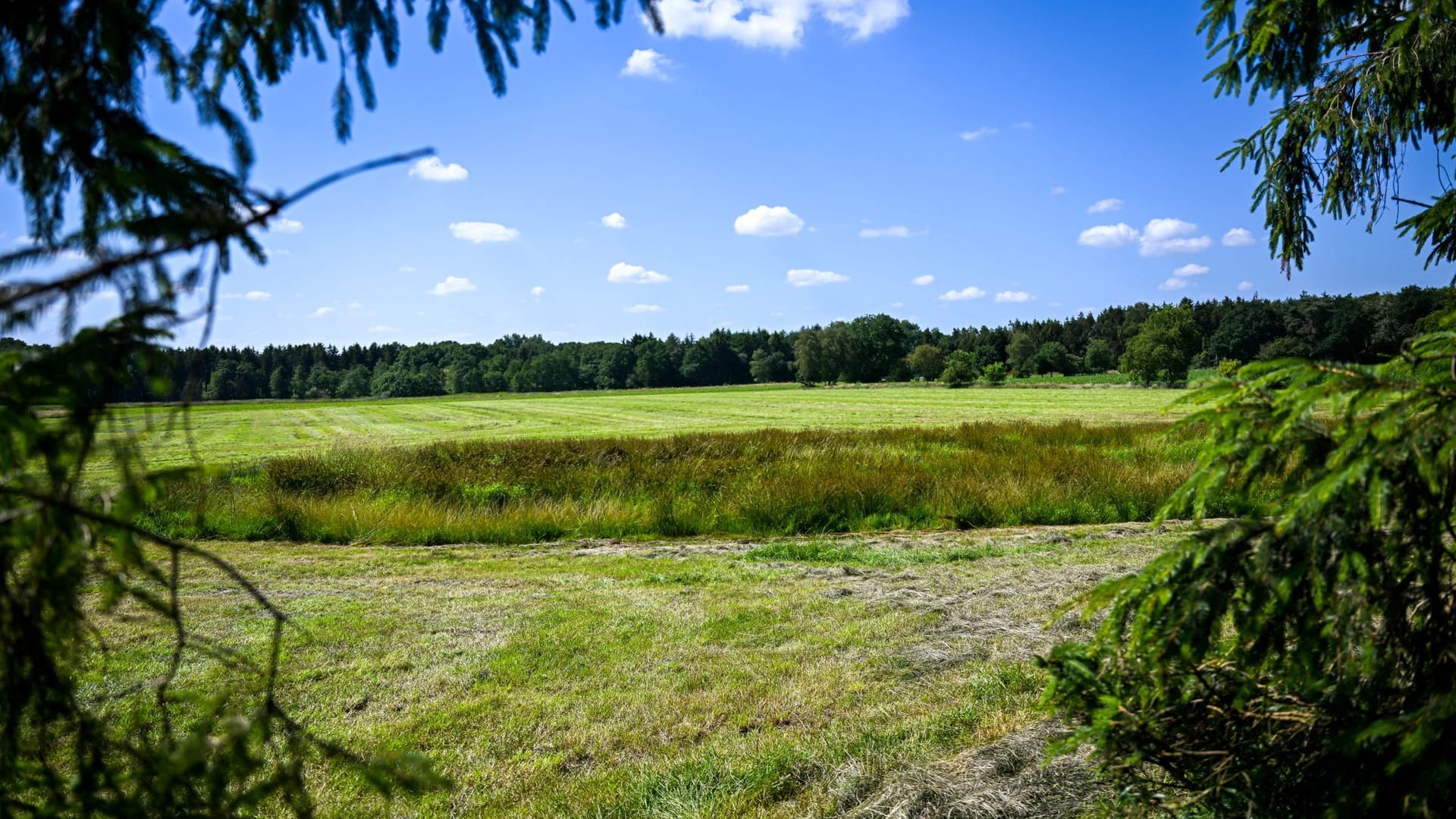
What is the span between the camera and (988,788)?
9.73ft

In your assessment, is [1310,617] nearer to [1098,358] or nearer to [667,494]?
[667,494]

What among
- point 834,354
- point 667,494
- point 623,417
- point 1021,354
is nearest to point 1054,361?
point 1021,354

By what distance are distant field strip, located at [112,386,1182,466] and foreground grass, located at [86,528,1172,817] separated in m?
15.8

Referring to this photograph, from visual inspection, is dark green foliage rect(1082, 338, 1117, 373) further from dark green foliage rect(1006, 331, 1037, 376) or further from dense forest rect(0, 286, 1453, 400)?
dark green foliage rect(1006, 331, 1037, 376)

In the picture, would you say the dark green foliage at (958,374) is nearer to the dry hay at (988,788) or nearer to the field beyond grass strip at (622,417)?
the field beyond grass strip at (622,417)

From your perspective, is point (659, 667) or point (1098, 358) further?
point (1098, 358)

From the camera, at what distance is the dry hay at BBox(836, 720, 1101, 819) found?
9.28 feet

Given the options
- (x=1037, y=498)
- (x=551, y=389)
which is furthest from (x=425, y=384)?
(x=1037, y=498)

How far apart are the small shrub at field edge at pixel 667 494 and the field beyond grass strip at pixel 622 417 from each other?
687 centimetres

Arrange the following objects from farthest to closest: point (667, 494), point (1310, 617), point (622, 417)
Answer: point (622, 417) → point (667, 494) → point (1310, 617)

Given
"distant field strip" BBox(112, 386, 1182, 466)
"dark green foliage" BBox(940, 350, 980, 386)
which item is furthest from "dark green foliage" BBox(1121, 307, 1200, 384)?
"dark green foliage" BBox(940, 350, 980, 386)

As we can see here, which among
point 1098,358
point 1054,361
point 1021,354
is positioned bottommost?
point 1054,361

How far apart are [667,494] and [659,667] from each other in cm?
760

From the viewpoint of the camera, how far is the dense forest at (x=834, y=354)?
8050 cm
